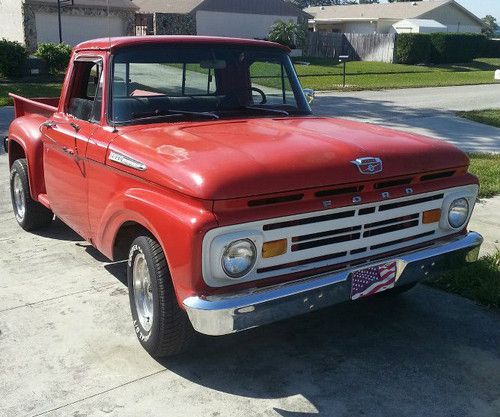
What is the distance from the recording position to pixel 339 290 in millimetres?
3469

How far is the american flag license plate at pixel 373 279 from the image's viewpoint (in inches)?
139

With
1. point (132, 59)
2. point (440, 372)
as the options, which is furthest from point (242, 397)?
point (132, 59)

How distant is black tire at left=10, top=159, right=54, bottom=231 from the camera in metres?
5.95

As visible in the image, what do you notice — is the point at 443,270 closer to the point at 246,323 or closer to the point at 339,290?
the point at 339,290

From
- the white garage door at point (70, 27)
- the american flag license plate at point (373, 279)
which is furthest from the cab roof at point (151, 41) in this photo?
the white garage door at point (70, 27)

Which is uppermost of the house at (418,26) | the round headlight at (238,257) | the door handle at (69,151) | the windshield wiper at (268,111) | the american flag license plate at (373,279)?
the house at (418,26)

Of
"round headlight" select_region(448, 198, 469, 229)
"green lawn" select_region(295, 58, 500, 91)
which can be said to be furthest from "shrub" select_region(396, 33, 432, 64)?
"round headlight" select_region(448, 198, 469, 229)

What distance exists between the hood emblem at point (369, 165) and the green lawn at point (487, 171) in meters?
4.46

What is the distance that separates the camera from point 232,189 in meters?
3.16

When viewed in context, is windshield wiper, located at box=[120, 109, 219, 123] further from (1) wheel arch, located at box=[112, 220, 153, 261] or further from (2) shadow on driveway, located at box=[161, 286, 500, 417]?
(2) shadow on driveway, located at box=[161, 286, 500, 417]

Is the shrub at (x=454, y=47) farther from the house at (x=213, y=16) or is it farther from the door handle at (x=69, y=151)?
the door handle at (x=69, y=151)

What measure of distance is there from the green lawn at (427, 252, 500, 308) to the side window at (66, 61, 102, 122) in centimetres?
294

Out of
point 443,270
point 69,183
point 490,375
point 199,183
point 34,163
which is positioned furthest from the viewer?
point 34,163

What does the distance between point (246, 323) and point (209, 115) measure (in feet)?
5.97
